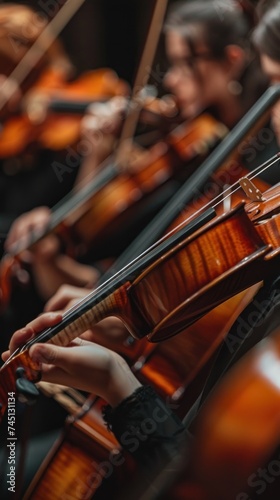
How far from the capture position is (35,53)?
2.09 meters

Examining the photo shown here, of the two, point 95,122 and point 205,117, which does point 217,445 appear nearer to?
point 205,117

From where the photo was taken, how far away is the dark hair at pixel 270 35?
1.10 metres

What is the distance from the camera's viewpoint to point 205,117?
5.46 ft

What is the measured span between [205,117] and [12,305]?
54 centimetres

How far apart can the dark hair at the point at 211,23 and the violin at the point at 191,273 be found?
0.82 metres

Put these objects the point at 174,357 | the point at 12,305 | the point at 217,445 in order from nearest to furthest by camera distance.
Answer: the point at 217,445 < the point at 174,357 < the point at 12,305

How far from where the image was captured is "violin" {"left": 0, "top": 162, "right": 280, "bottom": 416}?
79cm

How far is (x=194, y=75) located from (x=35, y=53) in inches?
22.4

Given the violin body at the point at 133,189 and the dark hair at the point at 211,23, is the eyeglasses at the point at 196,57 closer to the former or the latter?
the dark hair at the point at 211,23

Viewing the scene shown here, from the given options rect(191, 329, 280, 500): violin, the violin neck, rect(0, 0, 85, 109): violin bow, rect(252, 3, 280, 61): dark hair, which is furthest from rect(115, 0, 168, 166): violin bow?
rect(191, 329, 280, 500): violin

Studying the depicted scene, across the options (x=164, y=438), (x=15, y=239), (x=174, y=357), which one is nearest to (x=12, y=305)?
(x=15, y=239)

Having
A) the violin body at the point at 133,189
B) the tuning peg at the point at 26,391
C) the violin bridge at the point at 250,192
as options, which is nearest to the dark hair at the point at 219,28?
the violin body at the point at 133,189

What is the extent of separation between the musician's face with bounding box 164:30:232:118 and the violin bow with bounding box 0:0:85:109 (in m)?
0.44

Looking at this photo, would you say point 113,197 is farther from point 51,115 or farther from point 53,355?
point 53,355
